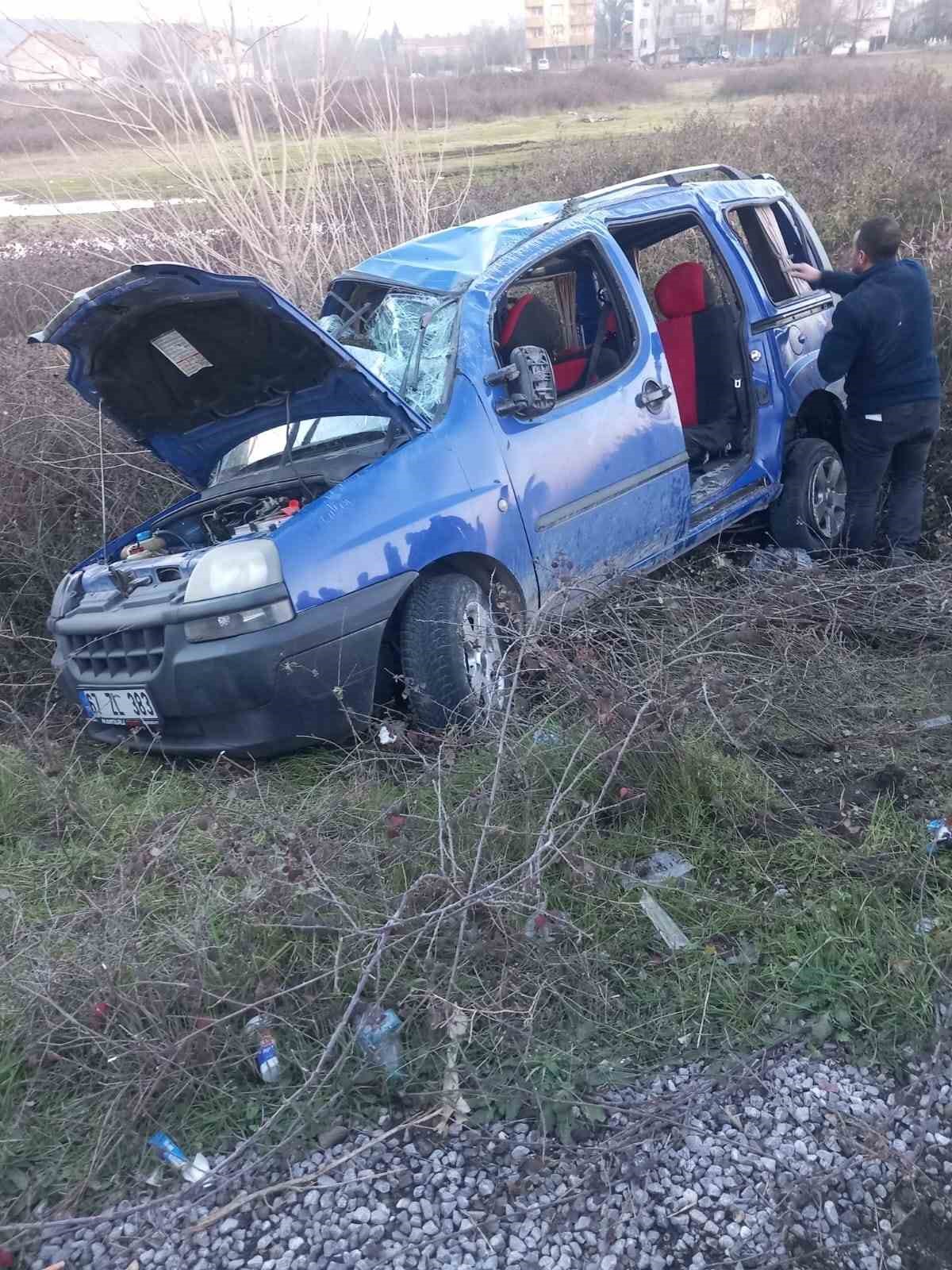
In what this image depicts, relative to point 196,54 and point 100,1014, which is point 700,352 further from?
point 100,1014

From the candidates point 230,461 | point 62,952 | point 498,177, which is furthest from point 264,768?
point 498,177

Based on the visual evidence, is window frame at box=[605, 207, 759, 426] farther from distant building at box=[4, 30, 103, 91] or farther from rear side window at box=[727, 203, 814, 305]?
distant building at box=[4, 30, 103, 91]

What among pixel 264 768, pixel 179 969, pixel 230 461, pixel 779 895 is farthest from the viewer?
pixel 230 461

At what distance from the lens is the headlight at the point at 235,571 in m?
3.56

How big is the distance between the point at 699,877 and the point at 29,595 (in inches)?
159

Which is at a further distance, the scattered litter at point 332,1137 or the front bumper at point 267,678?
the front bumper at point 267,678

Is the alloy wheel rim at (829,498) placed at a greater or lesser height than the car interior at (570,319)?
lesser

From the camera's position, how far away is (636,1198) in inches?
89.0

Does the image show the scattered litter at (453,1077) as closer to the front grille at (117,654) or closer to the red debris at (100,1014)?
the red debris at (100,1014)

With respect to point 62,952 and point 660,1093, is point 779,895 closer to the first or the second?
point 660,1093

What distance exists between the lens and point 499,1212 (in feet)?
7.45

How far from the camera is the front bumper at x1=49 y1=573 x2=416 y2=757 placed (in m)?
3.54

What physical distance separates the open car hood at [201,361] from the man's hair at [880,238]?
2777 mm

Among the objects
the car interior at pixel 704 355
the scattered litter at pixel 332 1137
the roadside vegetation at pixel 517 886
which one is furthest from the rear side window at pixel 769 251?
the scattered litter at pixel 332 1137
